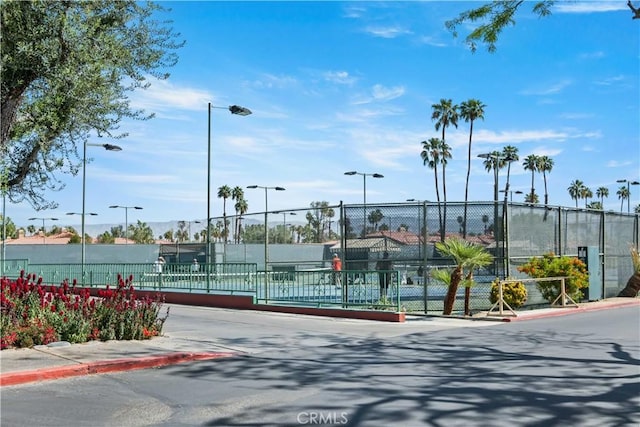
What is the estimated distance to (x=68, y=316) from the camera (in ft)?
37.9

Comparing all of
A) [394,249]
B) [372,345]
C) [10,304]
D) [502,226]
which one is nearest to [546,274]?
[502,226]

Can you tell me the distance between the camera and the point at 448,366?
9.56 metres

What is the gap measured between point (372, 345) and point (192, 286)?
10619mm

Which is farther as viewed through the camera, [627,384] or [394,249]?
[394,249]

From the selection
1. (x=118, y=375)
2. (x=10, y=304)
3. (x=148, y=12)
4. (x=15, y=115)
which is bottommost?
(x=118, y=375)

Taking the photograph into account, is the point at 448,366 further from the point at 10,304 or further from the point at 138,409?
the point at 10,304

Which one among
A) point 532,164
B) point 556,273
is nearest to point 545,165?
point 532,164

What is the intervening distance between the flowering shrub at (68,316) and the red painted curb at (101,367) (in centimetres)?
192

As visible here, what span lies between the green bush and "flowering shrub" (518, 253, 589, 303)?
3.96 ft

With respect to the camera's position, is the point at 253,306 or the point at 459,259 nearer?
the point at 459,259

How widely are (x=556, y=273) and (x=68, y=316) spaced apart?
13194mm

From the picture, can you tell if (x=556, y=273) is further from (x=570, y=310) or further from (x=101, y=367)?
(x=101, y=367)

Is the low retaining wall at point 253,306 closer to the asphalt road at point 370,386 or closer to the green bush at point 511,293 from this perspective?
the asphalt road at point 370,386

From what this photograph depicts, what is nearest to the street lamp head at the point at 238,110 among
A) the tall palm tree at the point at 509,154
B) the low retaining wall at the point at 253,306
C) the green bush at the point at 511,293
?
the low retaining wall at the point at 253,306
